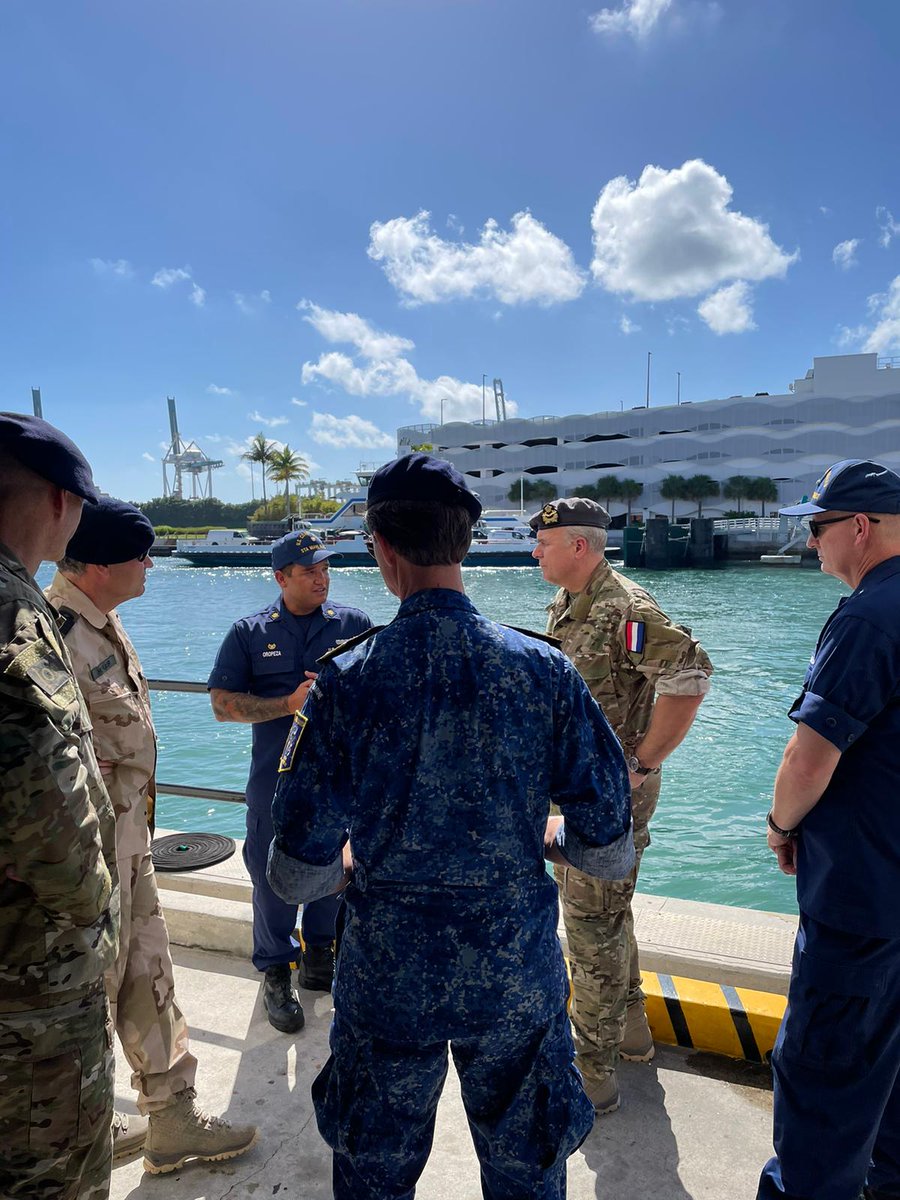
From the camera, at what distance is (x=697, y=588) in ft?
115

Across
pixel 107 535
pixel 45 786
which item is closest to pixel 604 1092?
pixel 45 786

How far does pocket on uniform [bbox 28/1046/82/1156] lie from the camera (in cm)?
137

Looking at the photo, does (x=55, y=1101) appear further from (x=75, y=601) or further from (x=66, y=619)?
(x=75, y=601)

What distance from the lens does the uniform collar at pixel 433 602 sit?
139 cm

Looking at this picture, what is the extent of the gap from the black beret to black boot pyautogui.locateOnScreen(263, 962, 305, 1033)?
2017mm

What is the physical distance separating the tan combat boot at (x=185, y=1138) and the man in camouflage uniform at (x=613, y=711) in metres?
1.11

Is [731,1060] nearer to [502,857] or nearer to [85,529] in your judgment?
[502,857]

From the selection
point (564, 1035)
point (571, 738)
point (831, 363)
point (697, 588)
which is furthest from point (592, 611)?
point (831, 363)

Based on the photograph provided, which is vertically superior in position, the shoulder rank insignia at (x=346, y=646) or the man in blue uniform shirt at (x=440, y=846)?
the shoulder rank insignia at (x=346, y=646)

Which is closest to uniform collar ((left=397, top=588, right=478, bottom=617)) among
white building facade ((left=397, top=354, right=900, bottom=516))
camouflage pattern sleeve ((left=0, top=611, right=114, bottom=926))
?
camouflage pattern sleeve ((left=0, top=611, right=114, bottom=926))

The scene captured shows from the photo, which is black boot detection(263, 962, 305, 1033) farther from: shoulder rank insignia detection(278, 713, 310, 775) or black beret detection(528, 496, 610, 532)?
black beret detection(528, 496, 610, 532)

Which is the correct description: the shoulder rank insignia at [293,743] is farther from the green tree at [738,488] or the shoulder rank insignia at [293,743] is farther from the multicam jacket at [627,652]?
the green tree at [738,488]

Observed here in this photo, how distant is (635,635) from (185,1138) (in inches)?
79.4

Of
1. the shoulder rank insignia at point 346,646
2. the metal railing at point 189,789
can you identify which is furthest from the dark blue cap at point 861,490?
the metal railing at point 189,789
